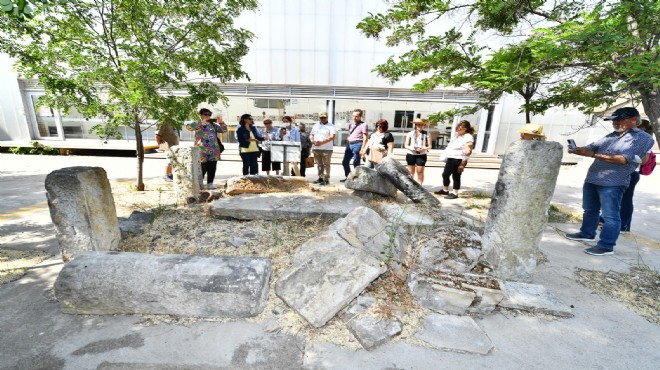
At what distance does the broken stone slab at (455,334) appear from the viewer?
2131 millimetres

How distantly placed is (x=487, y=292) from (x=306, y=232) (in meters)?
2.11

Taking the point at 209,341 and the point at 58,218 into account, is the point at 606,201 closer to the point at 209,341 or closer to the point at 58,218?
the point at 209,341

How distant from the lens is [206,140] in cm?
552

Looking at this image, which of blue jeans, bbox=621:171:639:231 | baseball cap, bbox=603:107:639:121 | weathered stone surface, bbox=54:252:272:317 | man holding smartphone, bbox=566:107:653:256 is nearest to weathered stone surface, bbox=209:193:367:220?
weathered stone surface, bbox=54:252:272:317

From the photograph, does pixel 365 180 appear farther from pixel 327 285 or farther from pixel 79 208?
pixel 79 208

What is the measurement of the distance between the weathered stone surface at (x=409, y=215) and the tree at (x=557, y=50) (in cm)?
183

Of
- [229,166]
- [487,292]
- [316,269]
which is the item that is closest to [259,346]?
[316,269]

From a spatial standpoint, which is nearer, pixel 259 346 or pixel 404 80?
pixel 259 346

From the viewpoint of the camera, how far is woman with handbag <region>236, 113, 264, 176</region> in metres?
6.14

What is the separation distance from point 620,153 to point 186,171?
5962 millimetres

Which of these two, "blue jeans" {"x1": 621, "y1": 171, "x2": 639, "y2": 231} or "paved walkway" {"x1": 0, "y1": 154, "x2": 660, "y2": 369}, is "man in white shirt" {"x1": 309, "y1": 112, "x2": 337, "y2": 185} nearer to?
"paved walkway" {"x1": 0, "y1": 154, "x2": 660, "y2": 369}

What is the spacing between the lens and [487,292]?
2451 millimetres

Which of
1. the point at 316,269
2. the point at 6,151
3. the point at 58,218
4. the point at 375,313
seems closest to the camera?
the point at 375,313

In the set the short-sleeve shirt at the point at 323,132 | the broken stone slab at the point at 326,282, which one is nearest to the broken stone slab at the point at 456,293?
the broken stone slab at the point at 326,282
